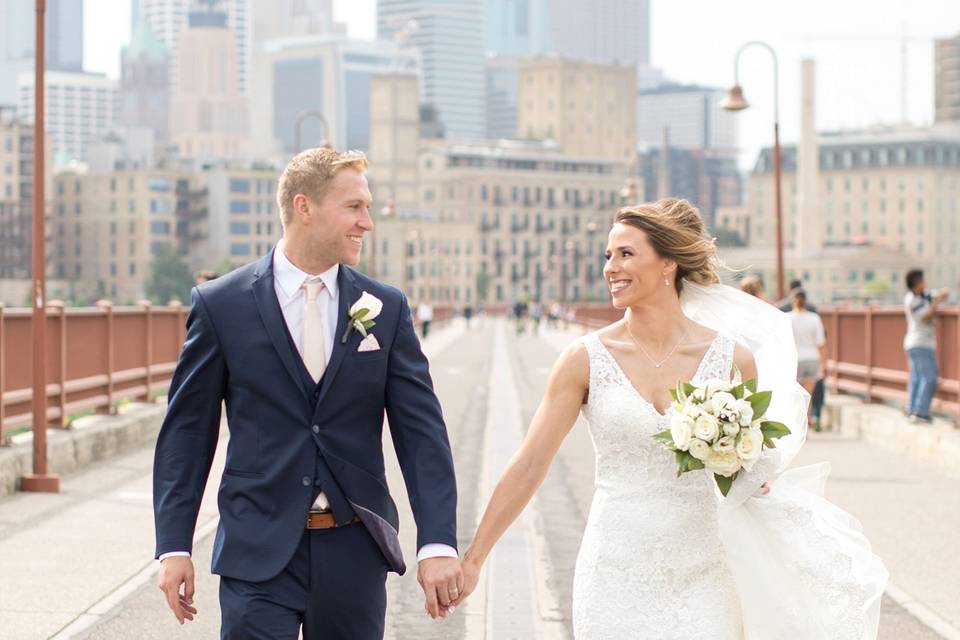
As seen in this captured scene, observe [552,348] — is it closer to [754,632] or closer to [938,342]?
[938,342]

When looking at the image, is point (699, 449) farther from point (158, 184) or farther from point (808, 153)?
point (158, 184)

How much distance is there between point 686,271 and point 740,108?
25.6 meters

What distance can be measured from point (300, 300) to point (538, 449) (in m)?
0.89

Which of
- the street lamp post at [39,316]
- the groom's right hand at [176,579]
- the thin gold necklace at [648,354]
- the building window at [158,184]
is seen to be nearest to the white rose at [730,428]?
the thin gold necklace at [648,354]

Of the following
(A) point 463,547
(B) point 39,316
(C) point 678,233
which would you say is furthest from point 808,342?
(C) point 678,233

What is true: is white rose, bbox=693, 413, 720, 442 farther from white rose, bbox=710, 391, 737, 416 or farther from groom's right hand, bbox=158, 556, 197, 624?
groom's right hand, bbox=158, 556, 197, 624

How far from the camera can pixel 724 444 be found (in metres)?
4.96

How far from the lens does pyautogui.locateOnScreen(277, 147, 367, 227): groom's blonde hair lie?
4953mm

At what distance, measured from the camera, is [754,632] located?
506 cm

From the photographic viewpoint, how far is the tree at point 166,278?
188875mm

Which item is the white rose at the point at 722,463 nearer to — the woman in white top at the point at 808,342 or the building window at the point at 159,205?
the woman in white top at the point at 808,342

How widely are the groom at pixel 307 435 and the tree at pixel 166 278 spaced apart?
184 meters

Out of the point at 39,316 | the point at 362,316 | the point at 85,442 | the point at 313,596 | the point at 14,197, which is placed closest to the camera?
the point at 313,596

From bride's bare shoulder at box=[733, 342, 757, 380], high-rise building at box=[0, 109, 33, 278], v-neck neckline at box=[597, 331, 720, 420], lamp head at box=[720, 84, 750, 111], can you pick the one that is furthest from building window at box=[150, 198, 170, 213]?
Answer: v-neck neckline at box=[597, 331, 720, 420]
